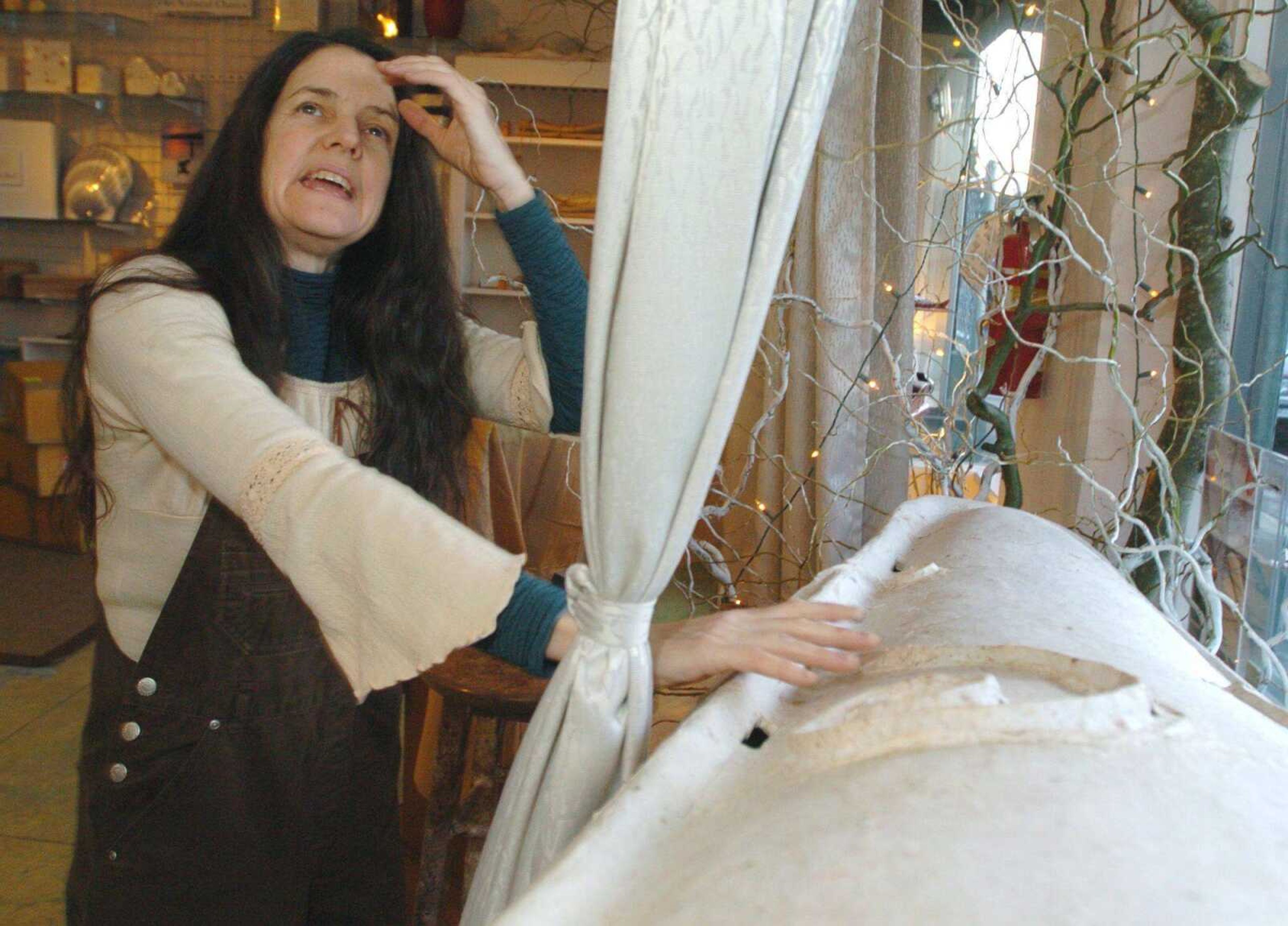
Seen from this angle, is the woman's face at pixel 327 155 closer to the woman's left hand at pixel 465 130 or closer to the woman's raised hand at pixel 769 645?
the woman's left hand at pixel 465 130

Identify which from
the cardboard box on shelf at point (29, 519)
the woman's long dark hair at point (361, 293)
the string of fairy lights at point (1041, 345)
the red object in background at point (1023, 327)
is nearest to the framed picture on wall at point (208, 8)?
the cardboard box on shelf at point (29, 519)

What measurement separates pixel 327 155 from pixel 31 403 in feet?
10.4

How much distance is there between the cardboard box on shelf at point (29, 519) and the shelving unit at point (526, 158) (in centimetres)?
174

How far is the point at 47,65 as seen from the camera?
12.3 ft

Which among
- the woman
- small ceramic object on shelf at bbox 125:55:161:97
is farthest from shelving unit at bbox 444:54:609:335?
the woman

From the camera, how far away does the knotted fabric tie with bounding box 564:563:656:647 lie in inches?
29.7

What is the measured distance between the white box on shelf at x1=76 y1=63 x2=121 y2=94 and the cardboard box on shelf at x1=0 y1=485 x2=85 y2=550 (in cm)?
145

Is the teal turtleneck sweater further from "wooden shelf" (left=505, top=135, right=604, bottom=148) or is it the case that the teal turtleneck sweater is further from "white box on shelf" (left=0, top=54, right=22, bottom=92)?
"white box on shelf" (left=0, top=54, right=22, bottom=92)

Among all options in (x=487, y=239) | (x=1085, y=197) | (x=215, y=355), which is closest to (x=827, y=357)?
(x=1085, y=197)

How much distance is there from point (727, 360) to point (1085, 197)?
5.15ft

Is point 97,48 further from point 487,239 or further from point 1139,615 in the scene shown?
point 1139,615

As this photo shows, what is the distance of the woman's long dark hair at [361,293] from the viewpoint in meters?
1.15

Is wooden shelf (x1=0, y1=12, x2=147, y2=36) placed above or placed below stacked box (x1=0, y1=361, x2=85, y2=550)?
above

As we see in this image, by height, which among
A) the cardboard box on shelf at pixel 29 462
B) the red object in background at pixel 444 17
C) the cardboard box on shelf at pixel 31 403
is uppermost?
the red object in background at pixel 444 17
